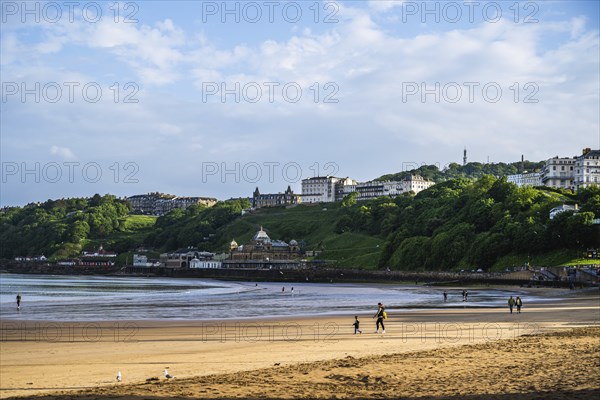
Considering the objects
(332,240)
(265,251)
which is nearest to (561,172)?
(332,240)

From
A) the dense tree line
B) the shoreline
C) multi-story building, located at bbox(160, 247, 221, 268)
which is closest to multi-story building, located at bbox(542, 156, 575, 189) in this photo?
the dense tree line

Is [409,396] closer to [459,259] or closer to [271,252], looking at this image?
[459,259]

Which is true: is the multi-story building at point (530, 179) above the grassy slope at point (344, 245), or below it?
above

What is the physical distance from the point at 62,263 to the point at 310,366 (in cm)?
19085

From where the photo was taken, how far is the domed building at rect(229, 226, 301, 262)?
171 meters

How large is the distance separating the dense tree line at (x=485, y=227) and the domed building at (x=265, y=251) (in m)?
29.3

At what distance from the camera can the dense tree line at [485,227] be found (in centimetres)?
9138

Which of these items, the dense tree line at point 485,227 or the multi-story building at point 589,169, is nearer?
the dense tree line at point 485,227

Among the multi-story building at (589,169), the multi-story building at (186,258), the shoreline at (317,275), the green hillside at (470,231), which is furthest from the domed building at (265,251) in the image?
the multi-story building at (589,169)

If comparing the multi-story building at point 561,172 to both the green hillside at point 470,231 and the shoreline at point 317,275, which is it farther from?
the shoreline at point 317,275

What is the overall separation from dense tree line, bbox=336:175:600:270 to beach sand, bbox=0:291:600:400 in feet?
199

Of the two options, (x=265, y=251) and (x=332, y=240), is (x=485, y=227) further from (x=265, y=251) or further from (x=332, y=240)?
(x=265, y=251)

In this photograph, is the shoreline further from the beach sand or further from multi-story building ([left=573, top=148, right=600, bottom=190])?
multi-story building ([left=573, top=148, right=600, bottom=190])

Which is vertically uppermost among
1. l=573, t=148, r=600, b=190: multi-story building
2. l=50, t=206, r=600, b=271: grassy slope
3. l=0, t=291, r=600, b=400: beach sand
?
l=573, t=148, r=600, b=190: multi-story building
